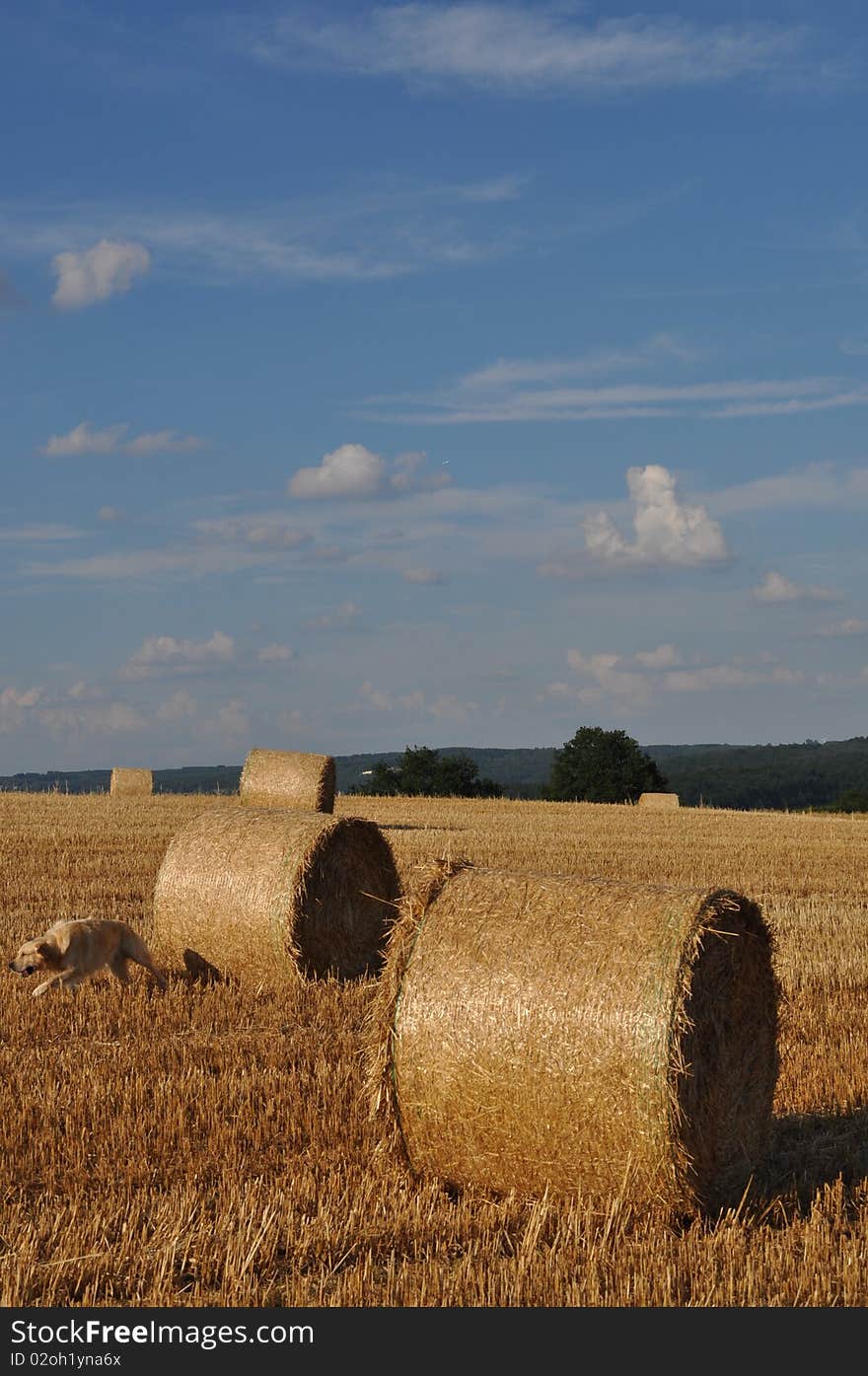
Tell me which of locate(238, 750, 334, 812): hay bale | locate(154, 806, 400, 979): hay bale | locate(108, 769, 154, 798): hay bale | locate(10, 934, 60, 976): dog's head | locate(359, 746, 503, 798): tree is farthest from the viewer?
locate(359, 746, 503, 798): tree

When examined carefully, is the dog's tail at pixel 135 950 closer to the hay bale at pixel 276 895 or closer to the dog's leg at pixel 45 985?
the dog's leg at pixel 45 985

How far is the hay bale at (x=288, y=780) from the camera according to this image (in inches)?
941

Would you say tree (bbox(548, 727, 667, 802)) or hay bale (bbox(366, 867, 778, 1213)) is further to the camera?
tree (bbox(548, 727, 667, 802))

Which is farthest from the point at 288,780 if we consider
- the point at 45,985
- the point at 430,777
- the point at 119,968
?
the point at 430,777

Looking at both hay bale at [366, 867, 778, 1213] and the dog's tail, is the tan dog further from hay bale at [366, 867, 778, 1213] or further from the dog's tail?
hay bale at [366, 867, 778, 1213]

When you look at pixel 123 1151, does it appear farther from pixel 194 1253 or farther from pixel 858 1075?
pixel 858 1075

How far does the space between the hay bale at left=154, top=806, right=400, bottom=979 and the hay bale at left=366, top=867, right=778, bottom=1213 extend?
13.9 feet

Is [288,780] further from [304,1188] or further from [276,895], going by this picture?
[304,1188]

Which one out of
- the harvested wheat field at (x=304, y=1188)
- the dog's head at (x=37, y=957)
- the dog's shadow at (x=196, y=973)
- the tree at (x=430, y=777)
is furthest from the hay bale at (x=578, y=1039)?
the tree at (x=430, y=777)

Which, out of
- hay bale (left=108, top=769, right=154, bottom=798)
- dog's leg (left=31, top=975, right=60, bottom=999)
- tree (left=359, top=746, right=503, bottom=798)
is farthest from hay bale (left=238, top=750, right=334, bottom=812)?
tree (left=359, top=746, right=503, bottom=798)

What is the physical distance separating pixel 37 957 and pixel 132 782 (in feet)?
86.6

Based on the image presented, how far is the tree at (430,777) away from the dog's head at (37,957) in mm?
49334

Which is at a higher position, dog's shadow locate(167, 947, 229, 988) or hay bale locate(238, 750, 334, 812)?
hay bale locate(238, 750, 334, 812)

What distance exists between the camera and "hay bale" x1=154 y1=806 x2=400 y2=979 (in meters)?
11.1
